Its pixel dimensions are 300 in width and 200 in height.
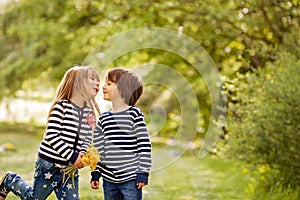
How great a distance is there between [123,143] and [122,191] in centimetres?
31

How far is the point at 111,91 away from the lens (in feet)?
13.1

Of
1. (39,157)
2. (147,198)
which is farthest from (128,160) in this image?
(147,198)

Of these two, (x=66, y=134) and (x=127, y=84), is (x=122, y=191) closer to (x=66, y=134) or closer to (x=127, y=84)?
(x=66, y=134)

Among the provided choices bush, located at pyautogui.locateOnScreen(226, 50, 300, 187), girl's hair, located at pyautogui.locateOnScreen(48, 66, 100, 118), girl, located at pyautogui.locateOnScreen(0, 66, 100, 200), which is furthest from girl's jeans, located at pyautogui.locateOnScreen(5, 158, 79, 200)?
bush, located at pyautogui.locateOnScreen(226, 50, 300, 187)

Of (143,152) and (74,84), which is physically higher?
(74,84)

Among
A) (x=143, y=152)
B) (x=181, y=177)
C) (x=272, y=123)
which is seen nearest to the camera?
(x=143, y=152)

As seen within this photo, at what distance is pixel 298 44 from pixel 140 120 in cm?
384

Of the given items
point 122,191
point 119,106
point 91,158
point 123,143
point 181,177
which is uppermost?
point 119,106

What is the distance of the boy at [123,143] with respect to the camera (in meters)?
3.86

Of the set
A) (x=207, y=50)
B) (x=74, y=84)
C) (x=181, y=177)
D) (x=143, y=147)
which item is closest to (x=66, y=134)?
(x=74, y=84)

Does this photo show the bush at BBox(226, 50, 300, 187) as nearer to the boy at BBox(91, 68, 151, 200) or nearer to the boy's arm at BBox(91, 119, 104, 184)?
the boy at BBox(91, 68, 151, 200)

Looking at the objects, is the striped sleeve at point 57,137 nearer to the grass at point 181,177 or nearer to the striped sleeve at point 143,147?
the striped sleeve at point 143,147

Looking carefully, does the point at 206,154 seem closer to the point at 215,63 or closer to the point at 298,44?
the point at 215,63

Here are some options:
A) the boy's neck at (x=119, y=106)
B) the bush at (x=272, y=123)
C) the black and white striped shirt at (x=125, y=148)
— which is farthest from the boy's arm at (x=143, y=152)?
the bush at (x=272, y=123)
